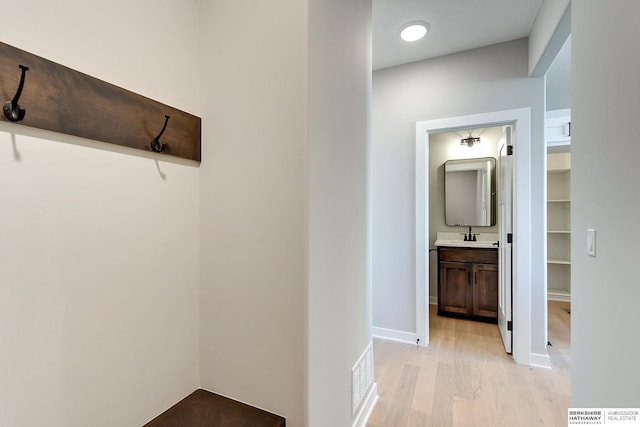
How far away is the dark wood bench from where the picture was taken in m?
0.96

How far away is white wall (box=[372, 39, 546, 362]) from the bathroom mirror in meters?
1.39

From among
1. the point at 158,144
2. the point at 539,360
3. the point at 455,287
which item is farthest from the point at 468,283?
the point at 158,144

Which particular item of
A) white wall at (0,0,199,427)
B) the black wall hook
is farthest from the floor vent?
the black wall hook

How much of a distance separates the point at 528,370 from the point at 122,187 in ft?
9.78

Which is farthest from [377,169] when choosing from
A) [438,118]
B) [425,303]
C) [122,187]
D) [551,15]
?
[122,187]

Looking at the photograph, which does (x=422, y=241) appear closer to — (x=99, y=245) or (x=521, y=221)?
(x=521, y=221)

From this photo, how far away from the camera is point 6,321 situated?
66cm

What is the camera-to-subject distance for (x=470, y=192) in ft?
12.3

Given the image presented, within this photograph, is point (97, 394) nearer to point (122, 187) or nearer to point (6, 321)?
point (6, 321)

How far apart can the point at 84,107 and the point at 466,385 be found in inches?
103

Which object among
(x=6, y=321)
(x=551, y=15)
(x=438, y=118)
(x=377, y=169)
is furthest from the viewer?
(x=377, y=169)

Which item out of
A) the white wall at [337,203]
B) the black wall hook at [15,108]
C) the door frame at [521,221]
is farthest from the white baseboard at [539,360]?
the black wall hook at [15,108]

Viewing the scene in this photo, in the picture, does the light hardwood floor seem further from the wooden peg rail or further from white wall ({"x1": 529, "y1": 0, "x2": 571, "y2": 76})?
white wall ({"x1": 529, "y1": 0, "x2": 571, "y2": 76})

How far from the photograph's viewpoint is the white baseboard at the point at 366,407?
1557 mm
